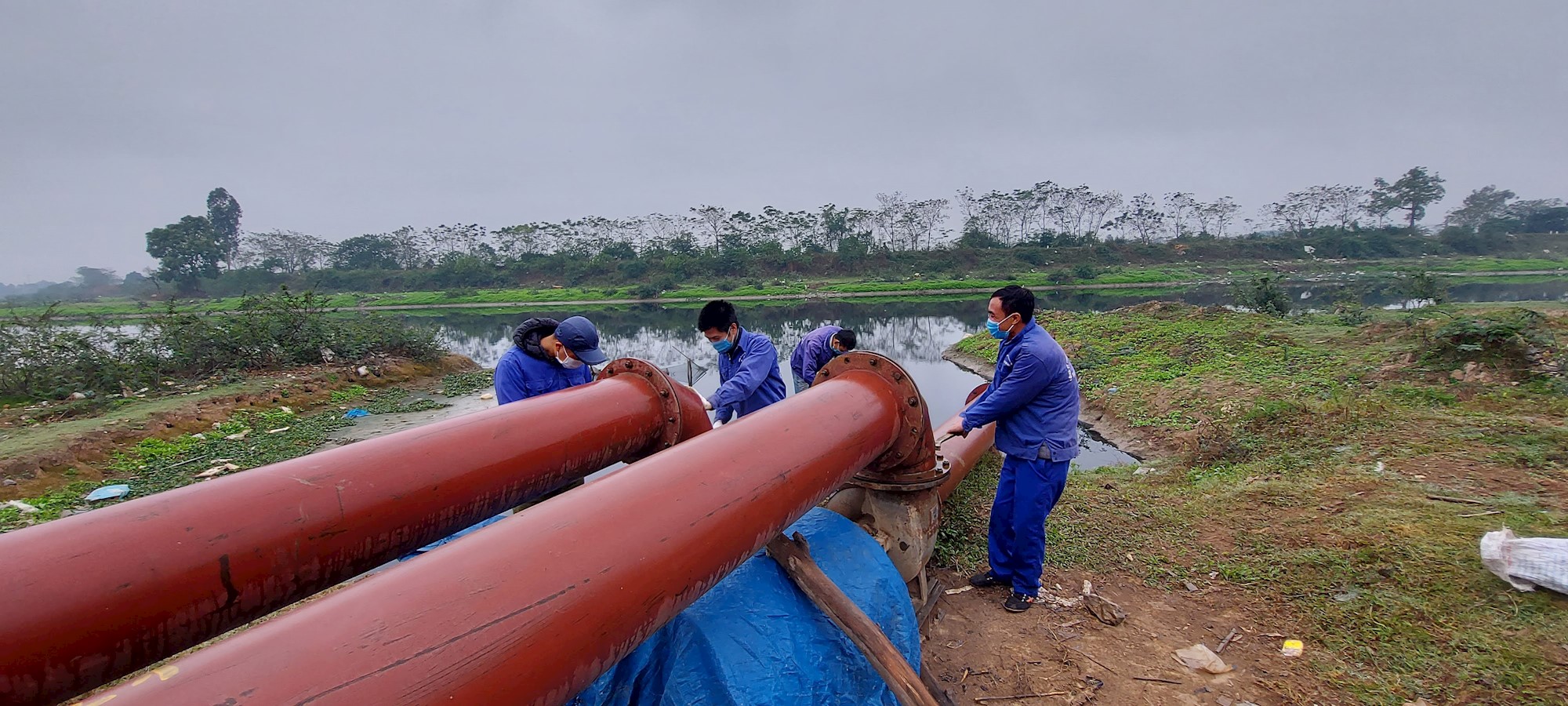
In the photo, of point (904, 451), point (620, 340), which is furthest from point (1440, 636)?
point (620, 340)

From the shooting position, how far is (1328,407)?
6.23 metres

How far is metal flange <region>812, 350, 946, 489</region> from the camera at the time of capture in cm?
277

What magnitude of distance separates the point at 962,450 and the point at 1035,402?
877 millimetres

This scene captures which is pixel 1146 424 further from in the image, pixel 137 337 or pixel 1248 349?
pixel 137 337

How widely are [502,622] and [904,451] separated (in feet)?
6.47

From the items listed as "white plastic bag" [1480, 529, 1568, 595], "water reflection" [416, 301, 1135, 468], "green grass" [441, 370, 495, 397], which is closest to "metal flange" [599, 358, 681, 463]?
"white plastic bag" [1480, 529, 1568, 595]

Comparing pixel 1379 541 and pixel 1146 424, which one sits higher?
pixel 1379 541

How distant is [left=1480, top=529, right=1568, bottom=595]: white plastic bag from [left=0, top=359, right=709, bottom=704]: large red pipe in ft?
14.7

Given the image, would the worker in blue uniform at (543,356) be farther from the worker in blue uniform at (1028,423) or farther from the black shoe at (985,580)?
the black shoe at (985,580)

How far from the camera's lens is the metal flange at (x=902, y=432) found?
2.77 metres

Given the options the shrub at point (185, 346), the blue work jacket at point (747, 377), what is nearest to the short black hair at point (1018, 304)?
the blue work jacket at point (747, 377)

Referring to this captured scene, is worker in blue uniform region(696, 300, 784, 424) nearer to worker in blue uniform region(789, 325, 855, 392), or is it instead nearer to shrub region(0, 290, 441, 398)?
worker in blue uniform region(789, 325, 855, 392)

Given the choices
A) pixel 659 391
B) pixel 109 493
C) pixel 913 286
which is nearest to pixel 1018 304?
pixel 659 391

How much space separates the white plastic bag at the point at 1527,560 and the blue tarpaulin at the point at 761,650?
3099 mm
